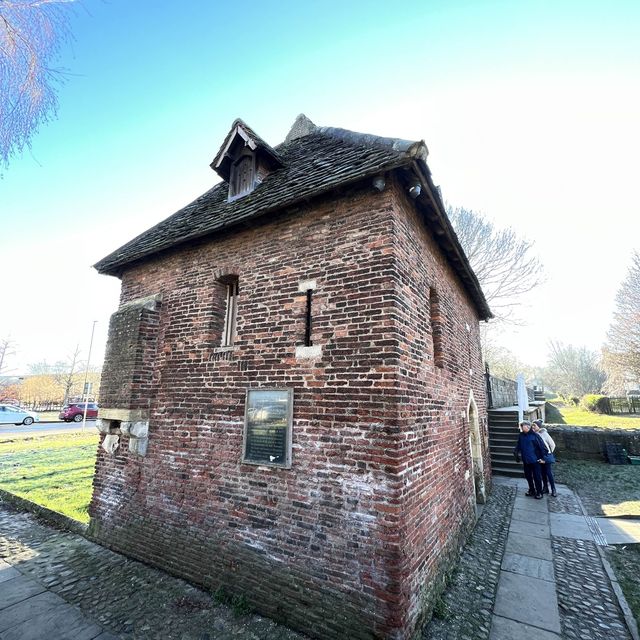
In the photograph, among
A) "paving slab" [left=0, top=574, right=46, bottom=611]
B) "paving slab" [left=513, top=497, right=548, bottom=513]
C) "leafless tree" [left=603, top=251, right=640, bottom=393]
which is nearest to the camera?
"paving slab" [left=0, top=574, right=46, bottom=611]

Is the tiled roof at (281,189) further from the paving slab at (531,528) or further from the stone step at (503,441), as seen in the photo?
the stone step at (503,441)

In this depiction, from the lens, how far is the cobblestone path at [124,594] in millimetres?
3977

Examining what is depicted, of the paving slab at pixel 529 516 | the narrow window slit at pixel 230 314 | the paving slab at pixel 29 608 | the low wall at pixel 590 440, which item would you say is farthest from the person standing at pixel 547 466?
the paving slab at pixel 29 608

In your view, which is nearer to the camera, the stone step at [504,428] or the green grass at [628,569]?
the green grass at [628,569]

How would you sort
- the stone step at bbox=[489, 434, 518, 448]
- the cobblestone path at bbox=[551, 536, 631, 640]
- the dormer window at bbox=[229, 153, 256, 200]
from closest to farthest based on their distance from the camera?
the cobblestone path at bbox=[551, 536, 631, 640] < the dormer window at bbox=[229, 153, 256, 200] < the stone step at bbox=[489, 434, 518, 448]

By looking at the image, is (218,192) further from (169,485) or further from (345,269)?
(169,485)

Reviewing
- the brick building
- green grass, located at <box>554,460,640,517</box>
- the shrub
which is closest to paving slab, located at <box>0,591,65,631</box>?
the brick building

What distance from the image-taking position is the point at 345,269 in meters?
4.57

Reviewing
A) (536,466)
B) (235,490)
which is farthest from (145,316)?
(536,466)

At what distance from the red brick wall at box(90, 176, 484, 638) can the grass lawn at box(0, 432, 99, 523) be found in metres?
2.64

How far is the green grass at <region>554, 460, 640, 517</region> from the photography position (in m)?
8.29

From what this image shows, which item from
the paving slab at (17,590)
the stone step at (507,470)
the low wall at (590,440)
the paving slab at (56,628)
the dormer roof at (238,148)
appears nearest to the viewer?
the paving slab at (56,628)

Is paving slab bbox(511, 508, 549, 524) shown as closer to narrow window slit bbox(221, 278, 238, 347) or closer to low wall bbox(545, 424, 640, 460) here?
low wall bbox(545, 424, 640, 460)

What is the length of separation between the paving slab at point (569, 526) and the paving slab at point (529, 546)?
652 mm
